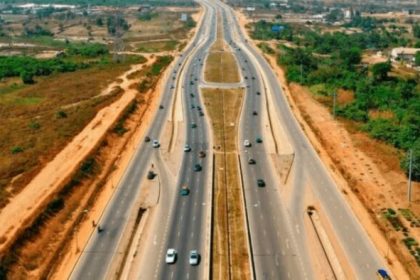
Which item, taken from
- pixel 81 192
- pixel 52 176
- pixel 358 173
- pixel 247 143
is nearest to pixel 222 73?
pixel 247 143

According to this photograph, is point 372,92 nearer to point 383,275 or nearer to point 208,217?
point 208,217

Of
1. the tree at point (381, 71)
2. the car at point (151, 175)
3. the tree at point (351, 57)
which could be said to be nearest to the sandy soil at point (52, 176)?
the car at point (151, 175)

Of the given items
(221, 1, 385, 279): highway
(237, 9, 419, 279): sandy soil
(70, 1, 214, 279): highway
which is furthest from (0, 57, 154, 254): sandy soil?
(237, 9, 419, 279): sandy soil

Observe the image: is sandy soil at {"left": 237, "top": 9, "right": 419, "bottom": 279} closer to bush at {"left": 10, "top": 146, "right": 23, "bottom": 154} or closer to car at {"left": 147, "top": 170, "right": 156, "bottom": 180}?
car at {"left": 147, "top": 170, "right": 156, "bottom": 180}

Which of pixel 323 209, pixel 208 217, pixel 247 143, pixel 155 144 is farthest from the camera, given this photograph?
pixel 247 143

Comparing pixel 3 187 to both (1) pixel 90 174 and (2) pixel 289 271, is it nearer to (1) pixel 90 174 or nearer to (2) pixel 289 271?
(1) pixel 90 174

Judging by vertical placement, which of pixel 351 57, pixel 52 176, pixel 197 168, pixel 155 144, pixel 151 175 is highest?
pixel 351 57

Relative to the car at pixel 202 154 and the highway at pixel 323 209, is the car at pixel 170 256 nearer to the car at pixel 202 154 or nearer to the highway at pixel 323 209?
the highway at pixel 323 209
